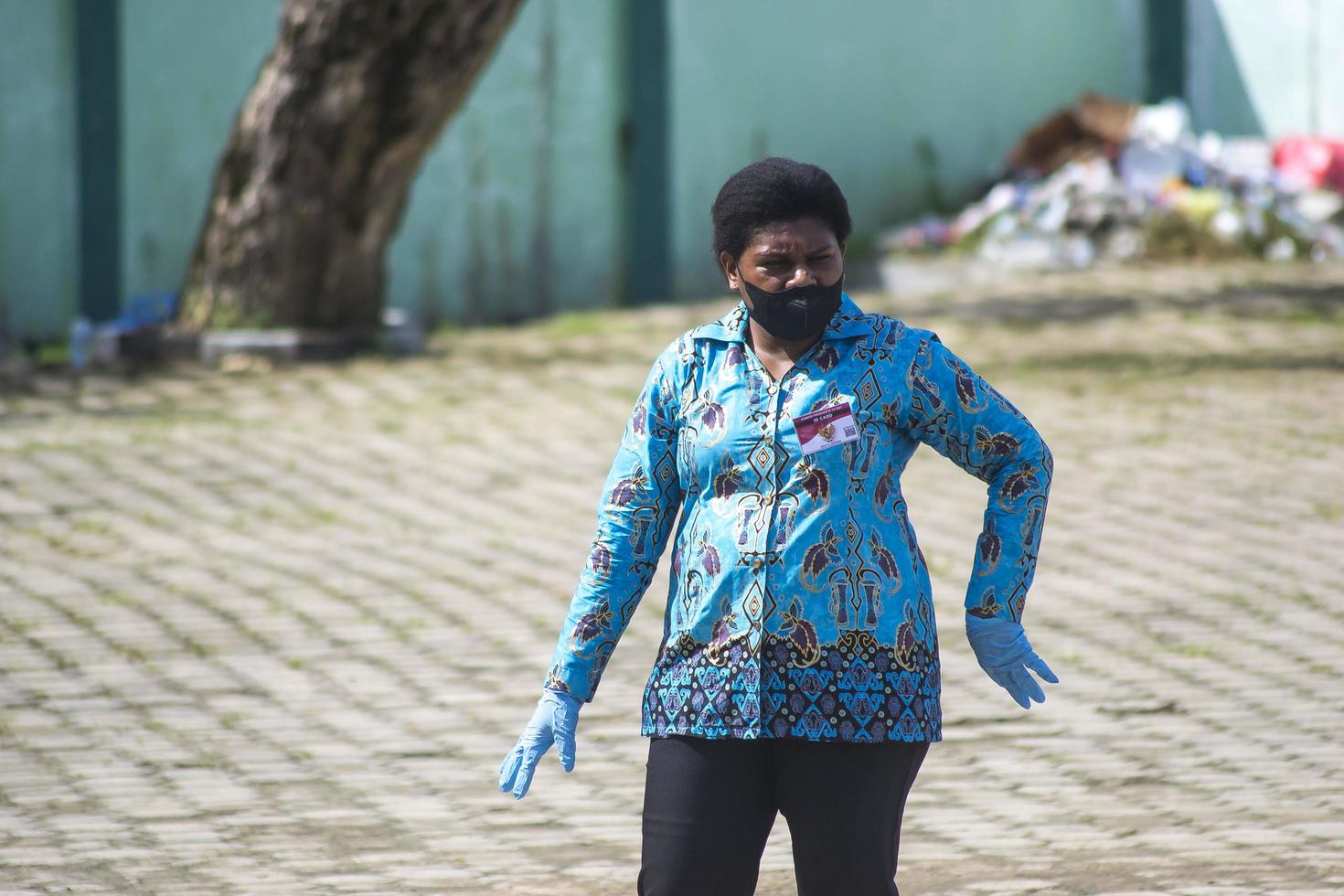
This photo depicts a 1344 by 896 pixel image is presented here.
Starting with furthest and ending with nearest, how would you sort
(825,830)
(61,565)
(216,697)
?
(61,565)
(216,697)
(825,830)

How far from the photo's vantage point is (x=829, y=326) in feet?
10.7

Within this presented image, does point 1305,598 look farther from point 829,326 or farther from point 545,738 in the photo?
point 545,738

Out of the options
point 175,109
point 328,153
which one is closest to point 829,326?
point 328,153

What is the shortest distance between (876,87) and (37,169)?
247 inches

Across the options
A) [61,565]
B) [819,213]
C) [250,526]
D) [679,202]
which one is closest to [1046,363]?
[679,202]

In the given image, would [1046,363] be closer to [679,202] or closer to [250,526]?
[679,202]

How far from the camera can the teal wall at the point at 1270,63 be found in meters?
16.4

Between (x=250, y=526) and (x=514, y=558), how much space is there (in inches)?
46.7

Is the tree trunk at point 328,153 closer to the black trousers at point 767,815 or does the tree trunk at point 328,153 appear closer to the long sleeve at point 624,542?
the long sleeve at point 624,542

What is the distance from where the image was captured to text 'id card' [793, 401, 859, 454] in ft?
10.3

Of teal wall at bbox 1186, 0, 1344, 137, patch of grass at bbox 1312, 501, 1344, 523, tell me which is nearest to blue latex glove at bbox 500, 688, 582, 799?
patch of grass at bbox 1312, 501, 1344, 523

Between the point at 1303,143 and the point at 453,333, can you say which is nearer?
the point at 453,333

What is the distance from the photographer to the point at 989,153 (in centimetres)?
1588

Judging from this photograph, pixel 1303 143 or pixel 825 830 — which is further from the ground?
pixel 1303 143
